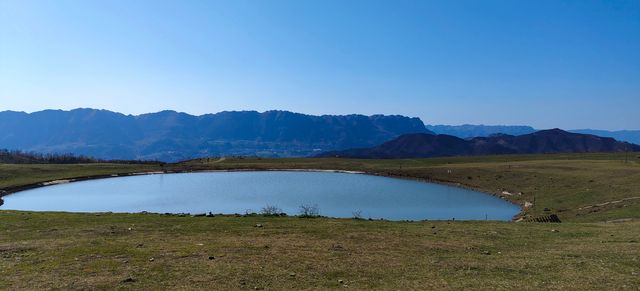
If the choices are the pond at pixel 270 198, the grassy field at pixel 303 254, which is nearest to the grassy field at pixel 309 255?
the grassy field at pixel 303 254

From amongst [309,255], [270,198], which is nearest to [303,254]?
[309,255]

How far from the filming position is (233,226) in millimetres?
24219

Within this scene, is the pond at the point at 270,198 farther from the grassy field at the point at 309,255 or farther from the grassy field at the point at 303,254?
the grassy field at the point at 309,255

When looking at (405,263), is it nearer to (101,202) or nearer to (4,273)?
(4,273)

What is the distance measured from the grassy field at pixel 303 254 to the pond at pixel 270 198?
2003cm

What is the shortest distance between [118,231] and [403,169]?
85.8 meters

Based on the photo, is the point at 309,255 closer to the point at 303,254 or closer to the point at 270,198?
the point at 303,254

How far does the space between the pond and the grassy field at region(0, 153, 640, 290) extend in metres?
20.0

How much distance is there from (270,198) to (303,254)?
139 ft

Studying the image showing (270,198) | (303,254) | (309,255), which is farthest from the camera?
(270,198)

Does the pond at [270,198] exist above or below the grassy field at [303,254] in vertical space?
below

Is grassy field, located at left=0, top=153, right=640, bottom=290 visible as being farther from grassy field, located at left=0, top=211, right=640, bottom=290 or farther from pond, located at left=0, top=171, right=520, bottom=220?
pond, located at left=0, top=171, right=520, bottom=220

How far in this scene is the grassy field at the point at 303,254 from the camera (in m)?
13.2

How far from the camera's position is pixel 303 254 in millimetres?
16891
